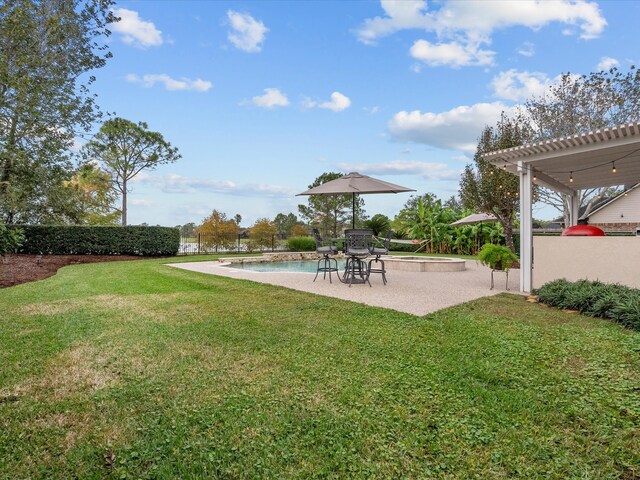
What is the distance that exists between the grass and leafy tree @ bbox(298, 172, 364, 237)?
918 inches

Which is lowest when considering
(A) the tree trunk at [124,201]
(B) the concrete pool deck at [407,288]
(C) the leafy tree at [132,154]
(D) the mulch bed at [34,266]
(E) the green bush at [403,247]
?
(B) the concrete pool deck at [407,288]

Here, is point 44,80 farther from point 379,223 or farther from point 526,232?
point 379,223

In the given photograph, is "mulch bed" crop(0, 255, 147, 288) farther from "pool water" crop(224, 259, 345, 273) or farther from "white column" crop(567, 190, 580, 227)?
"white column" crop(567, 190, 580, 227)

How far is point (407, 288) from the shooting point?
24.9 ft

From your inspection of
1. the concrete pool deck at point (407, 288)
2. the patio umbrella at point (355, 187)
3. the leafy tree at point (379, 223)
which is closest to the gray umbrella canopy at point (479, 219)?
the leafy tree at point (379, 223)

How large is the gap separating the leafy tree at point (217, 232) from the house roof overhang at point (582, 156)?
568 inches

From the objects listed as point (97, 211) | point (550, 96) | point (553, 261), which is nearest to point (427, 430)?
point (553, 261)

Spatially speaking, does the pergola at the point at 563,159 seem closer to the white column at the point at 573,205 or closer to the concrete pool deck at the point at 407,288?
the concrete pool deck at the point at 407,288

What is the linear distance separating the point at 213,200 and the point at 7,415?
743 inches

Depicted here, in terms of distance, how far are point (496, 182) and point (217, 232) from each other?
1376cm

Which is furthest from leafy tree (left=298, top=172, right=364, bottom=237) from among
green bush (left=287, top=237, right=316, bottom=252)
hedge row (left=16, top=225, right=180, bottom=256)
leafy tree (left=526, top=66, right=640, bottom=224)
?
hedge row (left=16, top=225, right=180, bottom=256)

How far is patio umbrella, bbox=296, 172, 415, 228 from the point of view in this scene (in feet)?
29.2

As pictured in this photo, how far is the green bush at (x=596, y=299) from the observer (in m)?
4.78

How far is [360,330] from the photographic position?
4.40m
